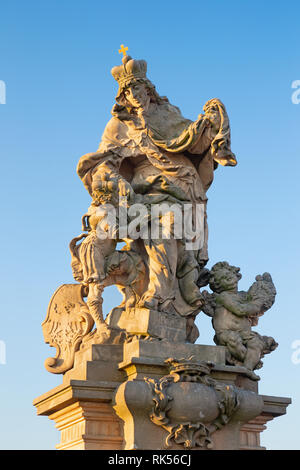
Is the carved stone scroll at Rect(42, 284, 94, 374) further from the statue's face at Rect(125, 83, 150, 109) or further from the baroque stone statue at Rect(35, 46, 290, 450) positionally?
the statue's face at Rect(125, 83, 150, 109)

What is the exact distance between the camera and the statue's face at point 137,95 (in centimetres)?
1170

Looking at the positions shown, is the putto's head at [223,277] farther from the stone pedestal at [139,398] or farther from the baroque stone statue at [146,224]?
the stone pedestal at [139,398]

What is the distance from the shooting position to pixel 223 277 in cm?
1142

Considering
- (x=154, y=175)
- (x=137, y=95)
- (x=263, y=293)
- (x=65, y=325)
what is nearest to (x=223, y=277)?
(x=263, y=293)

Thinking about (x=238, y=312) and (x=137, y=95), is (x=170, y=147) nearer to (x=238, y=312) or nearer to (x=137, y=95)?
(x=137, y=95)

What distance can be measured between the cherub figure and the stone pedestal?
33 cm

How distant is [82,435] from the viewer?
10.1 metres

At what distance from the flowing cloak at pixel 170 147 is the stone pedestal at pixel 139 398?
218cm

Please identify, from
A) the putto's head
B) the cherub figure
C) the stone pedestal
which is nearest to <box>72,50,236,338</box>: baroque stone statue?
the putto's head

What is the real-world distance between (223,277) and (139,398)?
88.8 inches

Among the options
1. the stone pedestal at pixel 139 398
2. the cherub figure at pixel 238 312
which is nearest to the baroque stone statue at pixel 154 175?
the cherub figure at pixel 238 312

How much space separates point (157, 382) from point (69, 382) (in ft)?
3.22

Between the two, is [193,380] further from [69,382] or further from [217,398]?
[69,382]
